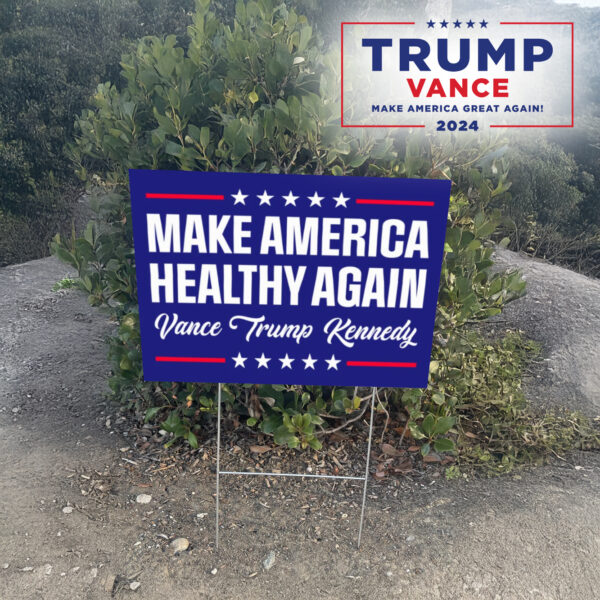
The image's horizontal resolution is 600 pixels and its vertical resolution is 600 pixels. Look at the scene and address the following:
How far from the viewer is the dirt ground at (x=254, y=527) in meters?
3.14

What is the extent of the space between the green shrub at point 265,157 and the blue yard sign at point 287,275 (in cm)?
74

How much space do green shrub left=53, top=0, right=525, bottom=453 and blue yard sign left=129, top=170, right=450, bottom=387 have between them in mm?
739

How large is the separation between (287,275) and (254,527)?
1544mm

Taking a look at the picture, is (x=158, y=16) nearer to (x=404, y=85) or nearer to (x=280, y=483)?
(x=404, y=85)

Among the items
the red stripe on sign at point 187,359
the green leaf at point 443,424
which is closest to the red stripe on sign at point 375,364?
the red stripe on sign at point 187,359

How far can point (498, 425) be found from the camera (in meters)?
4.36

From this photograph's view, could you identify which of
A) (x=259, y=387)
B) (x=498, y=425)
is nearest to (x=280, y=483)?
(x=259, y=387)

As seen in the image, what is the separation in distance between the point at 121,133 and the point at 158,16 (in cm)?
947

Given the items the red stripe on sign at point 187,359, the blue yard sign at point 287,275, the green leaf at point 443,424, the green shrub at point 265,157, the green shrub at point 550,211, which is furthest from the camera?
the green shrub at point 550,211

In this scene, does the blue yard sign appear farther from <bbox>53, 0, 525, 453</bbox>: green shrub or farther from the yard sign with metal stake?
<bbox>53, 0, 525, 453</bbox>: green shrub

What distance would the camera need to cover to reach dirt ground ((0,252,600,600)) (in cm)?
314
